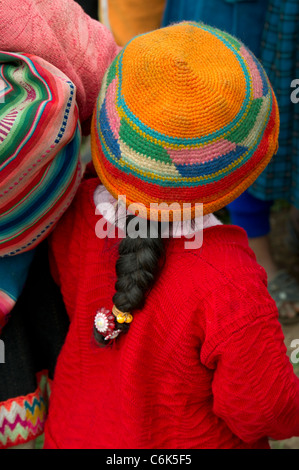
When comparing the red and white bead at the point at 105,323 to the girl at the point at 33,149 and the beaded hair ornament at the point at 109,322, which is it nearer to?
the beaded hair ornament at the point at 109,322

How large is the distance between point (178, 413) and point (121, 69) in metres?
0.60

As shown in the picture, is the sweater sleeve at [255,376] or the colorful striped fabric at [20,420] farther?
the colorful striped fabric at [20,420]

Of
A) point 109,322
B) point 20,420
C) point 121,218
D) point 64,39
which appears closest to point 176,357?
point 109,322

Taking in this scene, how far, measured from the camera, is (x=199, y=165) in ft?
2.43

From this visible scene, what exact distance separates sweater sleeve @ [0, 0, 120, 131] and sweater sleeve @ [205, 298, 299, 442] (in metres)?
0.46

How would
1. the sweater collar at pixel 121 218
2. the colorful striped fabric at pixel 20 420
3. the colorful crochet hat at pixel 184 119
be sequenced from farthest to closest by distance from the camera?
1. the colorful striped fabric at pixel 20 420
2. the sweater collar at pixel 121 218
3. the colorful crochet hat at pixel 184 119

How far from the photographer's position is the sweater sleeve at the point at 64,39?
79cm

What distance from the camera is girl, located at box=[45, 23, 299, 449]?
2.42 ft

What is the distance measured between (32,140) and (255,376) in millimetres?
495

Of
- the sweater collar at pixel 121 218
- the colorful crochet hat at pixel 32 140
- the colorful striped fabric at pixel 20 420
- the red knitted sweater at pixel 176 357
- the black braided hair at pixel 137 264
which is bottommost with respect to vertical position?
the colorful striped fabric at pixel 20 420

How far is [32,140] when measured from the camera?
74 cm

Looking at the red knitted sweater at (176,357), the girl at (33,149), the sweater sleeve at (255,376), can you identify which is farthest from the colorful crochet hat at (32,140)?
the sweater sleeve at (255,376)

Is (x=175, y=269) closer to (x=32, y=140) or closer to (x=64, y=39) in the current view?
(x=32, y=140)
